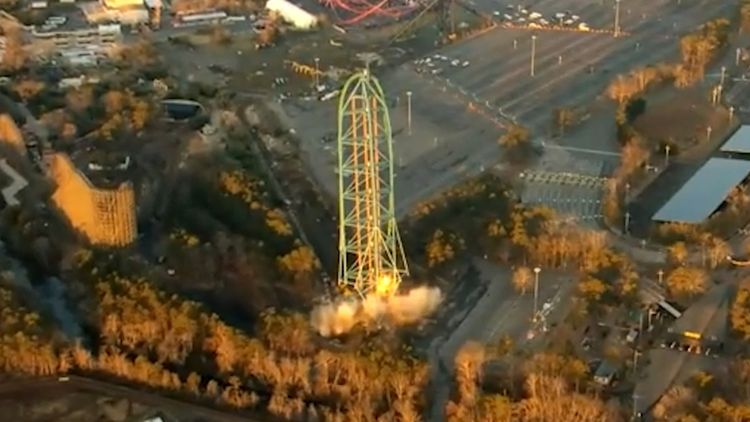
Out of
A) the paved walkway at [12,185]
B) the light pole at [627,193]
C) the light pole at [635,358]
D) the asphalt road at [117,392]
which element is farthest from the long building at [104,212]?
the light pole at [627,193]

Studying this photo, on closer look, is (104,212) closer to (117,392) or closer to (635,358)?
(117,392)

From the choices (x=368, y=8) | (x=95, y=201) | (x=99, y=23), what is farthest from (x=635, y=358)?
(x=99, y=23)

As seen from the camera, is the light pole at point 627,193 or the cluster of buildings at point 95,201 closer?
the cluster of buildings at point 95,201

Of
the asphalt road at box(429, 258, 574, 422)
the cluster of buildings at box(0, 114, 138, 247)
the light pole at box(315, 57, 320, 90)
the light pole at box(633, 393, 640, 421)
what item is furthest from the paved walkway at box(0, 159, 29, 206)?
the light pole at box(633, 393, 640, 421)

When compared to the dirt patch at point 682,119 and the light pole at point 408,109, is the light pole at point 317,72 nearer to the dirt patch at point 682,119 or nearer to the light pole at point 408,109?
the light pole at point 408,109

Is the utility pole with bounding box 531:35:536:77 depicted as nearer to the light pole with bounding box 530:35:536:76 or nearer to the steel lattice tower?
the light pole with bounding box 530:35:536:76

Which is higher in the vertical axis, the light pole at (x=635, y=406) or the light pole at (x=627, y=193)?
the light pole at (x=627, y=193)
